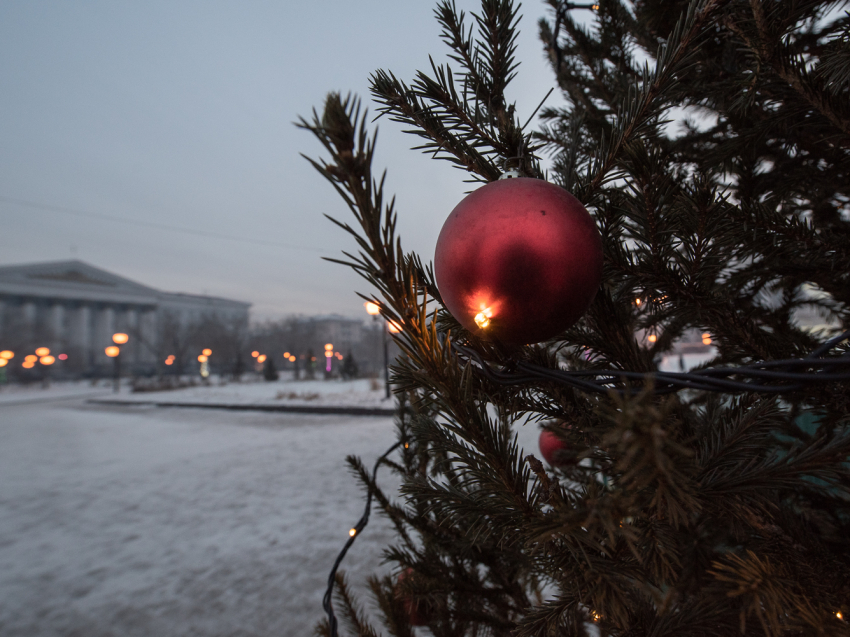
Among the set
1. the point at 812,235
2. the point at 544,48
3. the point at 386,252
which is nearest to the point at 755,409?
the point at 812,235

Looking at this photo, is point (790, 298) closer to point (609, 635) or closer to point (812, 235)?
point (812, 235)

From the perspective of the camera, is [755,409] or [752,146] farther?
[752,146]

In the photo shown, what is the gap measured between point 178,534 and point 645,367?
5.38 metres

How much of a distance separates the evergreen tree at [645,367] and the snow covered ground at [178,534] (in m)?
2.86

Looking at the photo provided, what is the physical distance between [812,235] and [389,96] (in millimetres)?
823

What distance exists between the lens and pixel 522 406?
2.09ft

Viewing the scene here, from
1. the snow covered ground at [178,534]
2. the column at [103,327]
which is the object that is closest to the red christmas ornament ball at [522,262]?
the snow covered ground at [178,534]

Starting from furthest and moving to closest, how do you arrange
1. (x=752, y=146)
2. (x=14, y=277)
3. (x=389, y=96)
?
(x=14, y=277) < (x=752, y=146) < (x=389, y=96)

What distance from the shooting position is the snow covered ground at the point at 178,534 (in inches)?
124

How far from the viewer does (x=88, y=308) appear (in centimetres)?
4931

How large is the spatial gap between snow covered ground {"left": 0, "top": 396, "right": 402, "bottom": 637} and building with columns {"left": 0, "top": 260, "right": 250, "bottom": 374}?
3498 cm

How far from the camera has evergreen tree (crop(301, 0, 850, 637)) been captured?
414mm

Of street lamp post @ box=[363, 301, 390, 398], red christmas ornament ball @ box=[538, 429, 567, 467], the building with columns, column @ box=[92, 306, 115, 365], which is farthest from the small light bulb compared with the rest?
Answer: column @ box=[92, 306, 115, 365]

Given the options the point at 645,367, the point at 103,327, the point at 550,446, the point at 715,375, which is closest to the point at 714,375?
the point at 715,375
